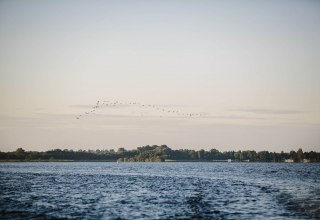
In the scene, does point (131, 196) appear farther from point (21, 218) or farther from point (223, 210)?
point (21, 218)

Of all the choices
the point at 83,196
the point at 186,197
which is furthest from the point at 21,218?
the point at 186,197

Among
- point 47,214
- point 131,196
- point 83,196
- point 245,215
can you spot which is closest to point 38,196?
point 83,196

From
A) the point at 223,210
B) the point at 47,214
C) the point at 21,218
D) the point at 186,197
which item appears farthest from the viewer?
the point at 186,197

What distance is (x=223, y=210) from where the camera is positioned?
38.2 m

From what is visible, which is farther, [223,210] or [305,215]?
[223,210]

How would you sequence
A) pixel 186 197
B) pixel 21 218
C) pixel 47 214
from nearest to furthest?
pixel 21 218
pixel 47 214
pixel 186 197

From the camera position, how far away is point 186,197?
49375 millimetres

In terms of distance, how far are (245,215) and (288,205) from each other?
7.71 meters

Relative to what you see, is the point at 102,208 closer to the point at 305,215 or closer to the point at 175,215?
the point at 175,215

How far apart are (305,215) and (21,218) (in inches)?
914

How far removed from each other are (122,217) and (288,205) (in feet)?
55.6

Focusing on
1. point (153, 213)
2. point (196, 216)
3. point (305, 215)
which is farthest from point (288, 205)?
point (153, 213)

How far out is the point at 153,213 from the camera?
3628 cm

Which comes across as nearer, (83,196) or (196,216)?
(196,216)
